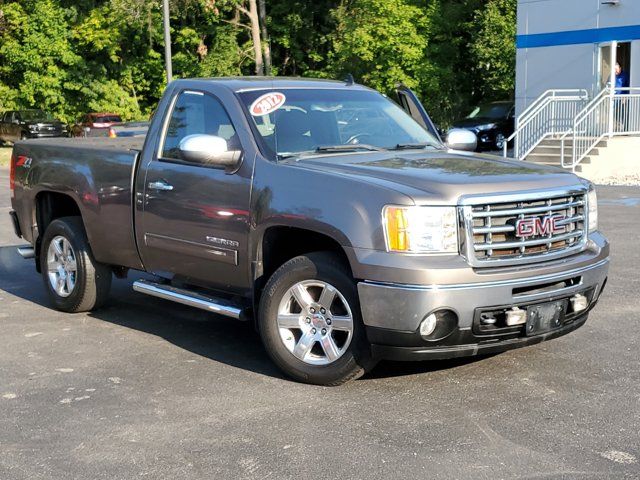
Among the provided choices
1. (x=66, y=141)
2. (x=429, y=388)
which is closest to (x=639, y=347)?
(x=429, y=388)

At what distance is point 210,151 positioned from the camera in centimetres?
564

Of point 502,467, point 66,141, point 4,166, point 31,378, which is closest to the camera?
point 502,467

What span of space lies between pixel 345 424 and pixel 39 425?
1664mm

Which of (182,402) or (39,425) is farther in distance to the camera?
(182,402)

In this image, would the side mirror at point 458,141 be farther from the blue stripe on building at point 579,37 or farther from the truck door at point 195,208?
the blue stripe on building at point 579,37

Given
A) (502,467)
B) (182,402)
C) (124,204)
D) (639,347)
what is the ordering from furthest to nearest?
(124,204), (639,347), (182,402), (502,467)

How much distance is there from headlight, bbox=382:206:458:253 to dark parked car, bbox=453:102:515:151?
25023mm

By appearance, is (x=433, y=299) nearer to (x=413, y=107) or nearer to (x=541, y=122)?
(x=413, y=107)

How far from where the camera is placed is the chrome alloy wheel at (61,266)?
7.36m

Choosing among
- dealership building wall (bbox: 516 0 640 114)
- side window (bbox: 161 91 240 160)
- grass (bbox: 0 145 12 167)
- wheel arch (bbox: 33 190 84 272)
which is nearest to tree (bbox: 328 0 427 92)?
dealership building wall (bbox: 516 0 640 114)

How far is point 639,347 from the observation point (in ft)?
20.0

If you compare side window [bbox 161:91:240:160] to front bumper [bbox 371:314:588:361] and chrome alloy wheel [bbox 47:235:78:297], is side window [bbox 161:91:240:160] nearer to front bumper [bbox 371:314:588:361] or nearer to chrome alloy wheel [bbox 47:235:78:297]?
chrome alloy wheel [bbox 47:235:78:297]

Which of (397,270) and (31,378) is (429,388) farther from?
(31,378)

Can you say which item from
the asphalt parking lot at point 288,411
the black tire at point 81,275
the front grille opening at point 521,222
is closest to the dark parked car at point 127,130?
the black tire at point 81,275
